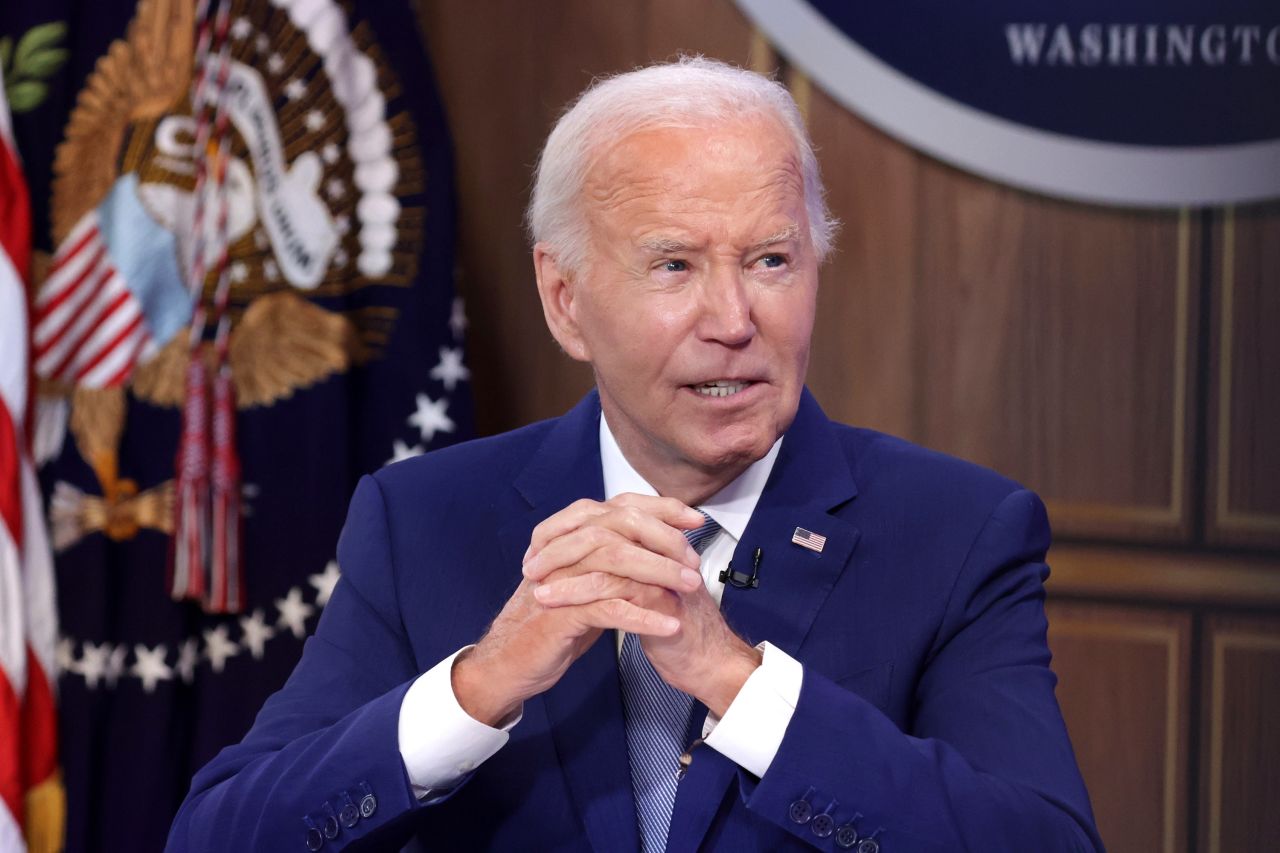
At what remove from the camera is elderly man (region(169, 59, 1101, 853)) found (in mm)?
1505

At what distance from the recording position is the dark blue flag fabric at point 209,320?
2861 millimetres

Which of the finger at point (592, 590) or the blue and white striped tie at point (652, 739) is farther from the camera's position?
the blue and white striped tie at point (652, 739)

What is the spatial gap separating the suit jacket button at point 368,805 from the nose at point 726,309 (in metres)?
0.62

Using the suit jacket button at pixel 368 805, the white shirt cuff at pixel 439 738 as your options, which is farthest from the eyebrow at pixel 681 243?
the suit jacket button at pixel 368 805

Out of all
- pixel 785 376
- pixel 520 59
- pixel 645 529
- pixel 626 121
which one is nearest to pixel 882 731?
pixel 645 529

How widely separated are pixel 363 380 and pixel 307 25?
71 centimetres

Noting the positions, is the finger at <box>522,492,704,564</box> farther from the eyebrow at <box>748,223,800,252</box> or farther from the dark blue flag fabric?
the dark blue flag fabric

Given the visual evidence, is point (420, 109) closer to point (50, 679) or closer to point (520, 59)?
point (520, 59)

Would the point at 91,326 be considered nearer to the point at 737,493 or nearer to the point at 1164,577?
the point at 737,493

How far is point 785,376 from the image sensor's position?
1.71m

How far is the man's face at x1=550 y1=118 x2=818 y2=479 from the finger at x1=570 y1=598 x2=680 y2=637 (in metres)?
0.27

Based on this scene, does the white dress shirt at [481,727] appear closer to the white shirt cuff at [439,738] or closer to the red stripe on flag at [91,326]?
the white shirt cuff at [439,738]

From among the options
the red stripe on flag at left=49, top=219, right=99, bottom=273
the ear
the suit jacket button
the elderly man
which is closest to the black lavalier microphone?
the elderly man

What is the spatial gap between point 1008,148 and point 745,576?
1.50 metres
